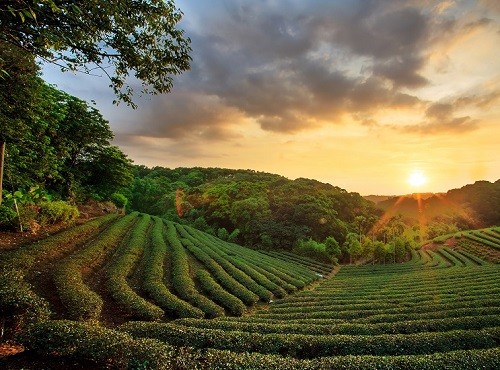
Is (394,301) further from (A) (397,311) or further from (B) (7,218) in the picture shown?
(B) (7,218)

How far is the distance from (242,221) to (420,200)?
110774 mm

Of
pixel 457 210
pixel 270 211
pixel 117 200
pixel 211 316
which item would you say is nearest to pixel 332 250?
pixel 270 211

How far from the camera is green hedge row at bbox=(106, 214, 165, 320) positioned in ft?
51.1

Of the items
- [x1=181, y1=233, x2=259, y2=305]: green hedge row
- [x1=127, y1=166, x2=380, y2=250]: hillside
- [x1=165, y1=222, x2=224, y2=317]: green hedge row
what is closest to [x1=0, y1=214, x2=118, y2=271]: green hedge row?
[x1=165, y1=222, x2=224, y2=317]: green hedge row

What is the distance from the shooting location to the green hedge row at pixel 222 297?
787 inches

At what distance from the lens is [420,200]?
147500 mm

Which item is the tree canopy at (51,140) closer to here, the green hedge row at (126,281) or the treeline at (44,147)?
the treeline at (44,147)

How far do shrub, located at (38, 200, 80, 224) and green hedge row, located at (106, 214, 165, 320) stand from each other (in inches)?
263

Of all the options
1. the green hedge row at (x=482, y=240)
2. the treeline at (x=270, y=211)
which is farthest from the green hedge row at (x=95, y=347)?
the green hedge row at (x=482, y=240)

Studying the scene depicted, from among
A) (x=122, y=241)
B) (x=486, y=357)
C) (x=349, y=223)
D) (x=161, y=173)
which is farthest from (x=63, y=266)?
(x=161, y=173)

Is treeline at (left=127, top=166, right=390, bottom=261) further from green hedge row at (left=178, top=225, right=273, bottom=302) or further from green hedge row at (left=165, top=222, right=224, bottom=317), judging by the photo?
green hedge row at (left=165, top=222, right=224, bottom=317)

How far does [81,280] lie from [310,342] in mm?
13790

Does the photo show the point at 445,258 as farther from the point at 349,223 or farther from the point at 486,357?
the point at 486,357

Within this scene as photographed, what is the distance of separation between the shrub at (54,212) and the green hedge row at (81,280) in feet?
16.0
